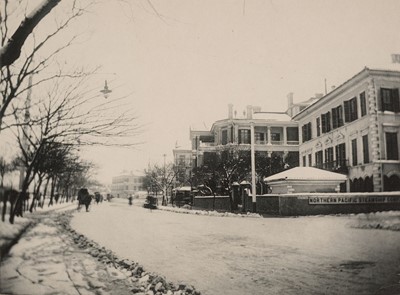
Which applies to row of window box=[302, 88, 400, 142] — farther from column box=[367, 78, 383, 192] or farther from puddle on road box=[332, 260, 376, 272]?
puddle on road box=[332, 260, 376, 272]

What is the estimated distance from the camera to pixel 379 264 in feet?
13.1

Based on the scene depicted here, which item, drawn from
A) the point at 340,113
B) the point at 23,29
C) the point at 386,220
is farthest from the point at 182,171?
the point at 23,29

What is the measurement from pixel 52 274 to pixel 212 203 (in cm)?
2282

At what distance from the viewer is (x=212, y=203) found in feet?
83.9

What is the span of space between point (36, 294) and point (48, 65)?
8.09 ft

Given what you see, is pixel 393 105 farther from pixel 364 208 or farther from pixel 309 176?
pixel 309 176

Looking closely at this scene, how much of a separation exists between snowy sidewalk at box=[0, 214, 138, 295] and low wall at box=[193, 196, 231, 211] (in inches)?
743

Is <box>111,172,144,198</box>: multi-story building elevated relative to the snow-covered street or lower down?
elevated

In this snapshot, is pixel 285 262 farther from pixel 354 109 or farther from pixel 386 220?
pixel 354 109

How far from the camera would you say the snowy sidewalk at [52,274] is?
2664 millimetres

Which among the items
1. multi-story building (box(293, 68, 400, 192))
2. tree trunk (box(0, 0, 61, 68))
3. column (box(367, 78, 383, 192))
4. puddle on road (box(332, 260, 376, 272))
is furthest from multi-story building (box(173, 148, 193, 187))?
tree trunk (box(0, 0, 61, 68))

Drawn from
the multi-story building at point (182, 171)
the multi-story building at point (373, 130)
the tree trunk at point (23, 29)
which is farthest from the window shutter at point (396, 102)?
the multi-story building at point (182, 171)

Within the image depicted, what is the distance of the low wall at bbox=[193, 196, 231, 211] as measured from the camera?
76.2 feet

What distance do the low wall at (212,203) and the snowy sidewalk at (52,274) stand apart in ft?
61.9
